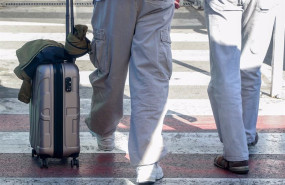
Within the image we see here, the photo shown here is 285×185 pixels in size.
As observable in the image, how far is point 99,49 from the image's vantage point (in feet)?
15.7

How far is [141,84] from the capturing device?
4.63 m

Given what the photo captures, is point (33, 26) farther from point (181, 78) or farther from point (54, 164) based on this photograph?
point (54, 164)

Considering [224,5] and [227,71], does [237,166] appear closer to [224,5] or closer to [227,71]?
[227,71]

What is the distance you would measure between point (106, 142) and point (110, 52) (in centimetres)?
85

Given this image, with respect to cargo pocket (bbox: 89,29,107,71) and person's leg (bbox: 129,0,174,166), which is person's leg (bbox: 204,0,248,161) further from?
cargo pocket (bbox: 89,29,107,71)

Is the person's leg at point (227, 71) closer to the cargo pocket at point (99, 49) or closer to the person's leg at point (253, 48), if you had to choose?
the person's leg at point (253, 48)

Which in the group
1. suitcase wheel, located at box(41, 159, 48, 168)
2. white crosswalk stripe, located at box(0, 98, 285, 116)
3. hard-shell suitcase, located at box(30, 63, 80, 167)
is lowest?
white crosswalk stripe, located at box(0, 98, 285, 116)

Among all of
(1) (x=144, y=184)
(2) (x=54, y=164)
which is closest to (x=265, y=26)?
(1) (x=144, y=184)

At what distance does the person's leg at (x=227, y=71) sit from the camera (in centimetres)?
482

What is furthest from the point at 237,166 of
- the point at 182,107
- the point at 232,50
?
the point at 182,107

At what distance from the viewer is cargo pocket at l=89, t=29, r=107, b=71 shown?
477cm

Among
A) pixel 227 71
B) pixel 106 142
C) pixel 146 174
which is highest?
pixel 227 71

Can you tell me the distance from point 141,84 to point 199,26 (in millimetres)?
6559

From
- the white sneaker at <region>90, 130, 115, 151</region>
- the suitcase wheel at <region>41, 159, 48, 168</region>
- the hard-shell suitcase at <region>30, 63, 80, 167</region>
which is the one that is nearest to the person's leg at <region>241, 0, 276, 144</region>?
the white sneaker at <region>90, 130, 115, 151</region>
